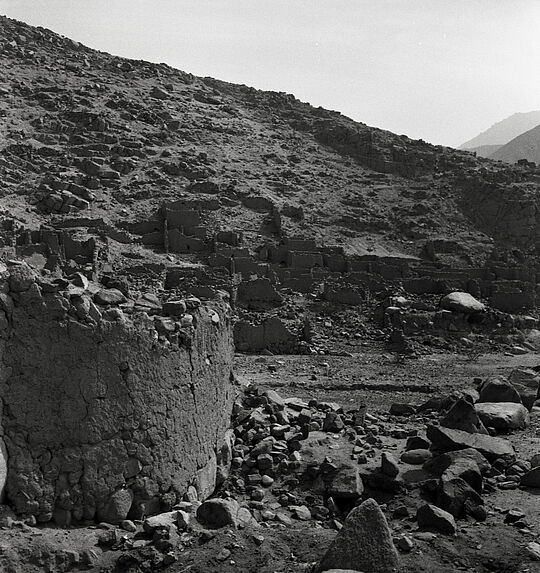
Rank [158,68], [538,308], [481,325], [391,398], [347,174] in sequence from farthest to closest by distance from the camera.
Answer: [158,68] → [347,174] → [538,308] → [481,325] → [391,398]

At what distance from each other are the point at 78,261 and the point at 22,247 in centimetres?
140

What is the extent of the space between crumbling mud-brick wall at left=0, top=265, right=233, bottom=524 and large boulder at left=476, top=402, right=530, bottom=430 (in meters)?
4.24

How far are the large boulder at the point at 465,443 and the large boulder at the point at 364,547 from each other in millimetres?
2312

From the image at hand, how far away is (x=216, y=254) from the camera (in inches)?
764

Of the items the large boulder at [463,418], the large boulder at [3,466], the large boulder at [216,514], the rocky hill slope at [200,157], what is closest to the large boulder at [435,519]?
the large boulder at [216,514]

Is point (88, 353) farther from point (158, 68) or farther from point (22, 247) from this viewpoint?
point (158, 68)

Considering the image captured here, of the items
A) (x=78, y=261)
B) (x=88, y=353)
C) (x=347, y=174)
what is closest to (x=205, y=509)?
(x=88, y=353)

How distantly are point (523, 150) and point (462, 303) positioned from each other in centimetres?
5863

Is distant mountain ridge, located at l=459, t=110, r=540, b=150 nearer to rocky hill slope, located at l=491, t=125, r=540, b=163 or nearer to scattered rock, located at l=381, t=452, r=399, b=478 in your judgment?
rocky hill slope, located at l=491, t=125, r=540, b=163

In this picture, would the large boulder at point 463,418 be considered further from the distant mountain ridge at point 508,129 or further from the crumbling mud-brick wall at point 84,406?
the distant mountain ridge at point 508,129

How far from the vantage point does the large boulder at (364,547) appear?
162 inches

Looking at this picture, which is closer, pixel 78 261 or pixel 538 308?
pixel 78 261

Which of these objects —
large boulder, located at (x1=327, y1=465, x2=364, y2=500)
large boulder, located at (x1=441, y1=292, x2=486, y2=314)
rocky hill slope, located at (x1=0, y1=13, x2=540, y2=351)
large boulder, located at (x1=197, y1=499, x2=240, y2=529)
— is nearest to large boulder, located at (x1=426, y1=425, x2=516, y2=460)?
large boulder, located at (x1=327, y1=465, x2=364, y2=500)

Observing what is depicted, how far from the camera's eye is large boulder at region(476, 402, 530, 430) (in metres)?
7.58
